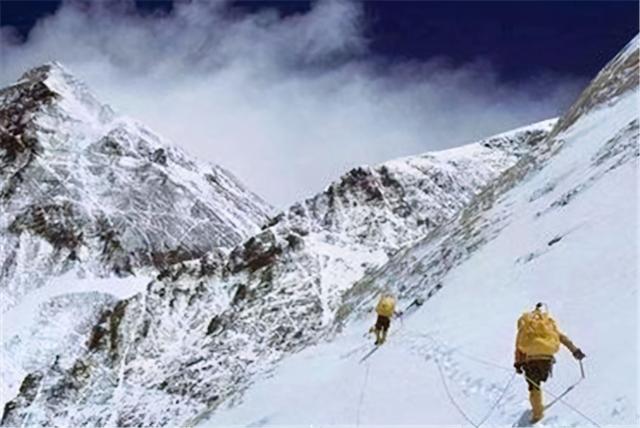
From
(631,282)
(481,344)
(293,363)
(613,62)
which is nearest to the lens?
(631,282)

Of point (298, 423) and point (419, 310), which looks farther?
point (419, 310)

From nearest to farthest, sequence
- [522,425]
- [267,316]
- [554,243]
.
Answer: [522,425]
[554,243]
[267,316]

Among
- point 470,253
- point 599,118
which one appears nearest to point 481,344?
point 470,253

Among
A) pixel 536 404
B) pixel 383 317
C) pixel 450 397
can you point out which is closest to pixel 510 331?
pixel 450 397

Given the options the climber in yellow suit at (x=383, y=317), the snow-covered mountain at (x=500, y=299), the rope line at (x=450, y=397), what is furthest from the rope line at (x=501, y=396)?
the climber in yellow suit at (x=383, y=317)

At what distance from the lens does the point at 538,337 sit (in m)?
22.5

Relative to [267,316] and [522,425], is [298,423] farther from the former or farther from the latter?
[267,316]

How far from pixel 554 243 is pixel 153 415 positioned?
131 metres

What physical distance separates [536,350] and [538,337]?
25 centimetres

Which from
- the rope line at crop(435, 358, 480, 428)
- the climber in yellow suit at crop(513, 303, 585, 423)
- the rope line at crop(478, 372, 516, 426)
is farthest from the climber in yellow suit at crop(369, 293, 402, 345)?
the climber in yellow suit at crop(513, 303, 585, 423)

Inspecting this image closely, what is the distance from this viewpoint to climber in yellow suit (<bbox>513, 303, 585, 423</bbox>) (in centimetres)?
2241

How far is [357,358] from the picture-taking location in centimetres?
3953

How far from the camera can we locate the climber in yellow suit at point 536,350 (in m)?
22.4

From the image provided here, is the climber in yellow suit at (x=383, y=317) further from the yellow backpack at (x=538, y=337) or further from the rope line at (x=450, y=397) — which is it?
the yellow backpack at (x=538, y=337)
